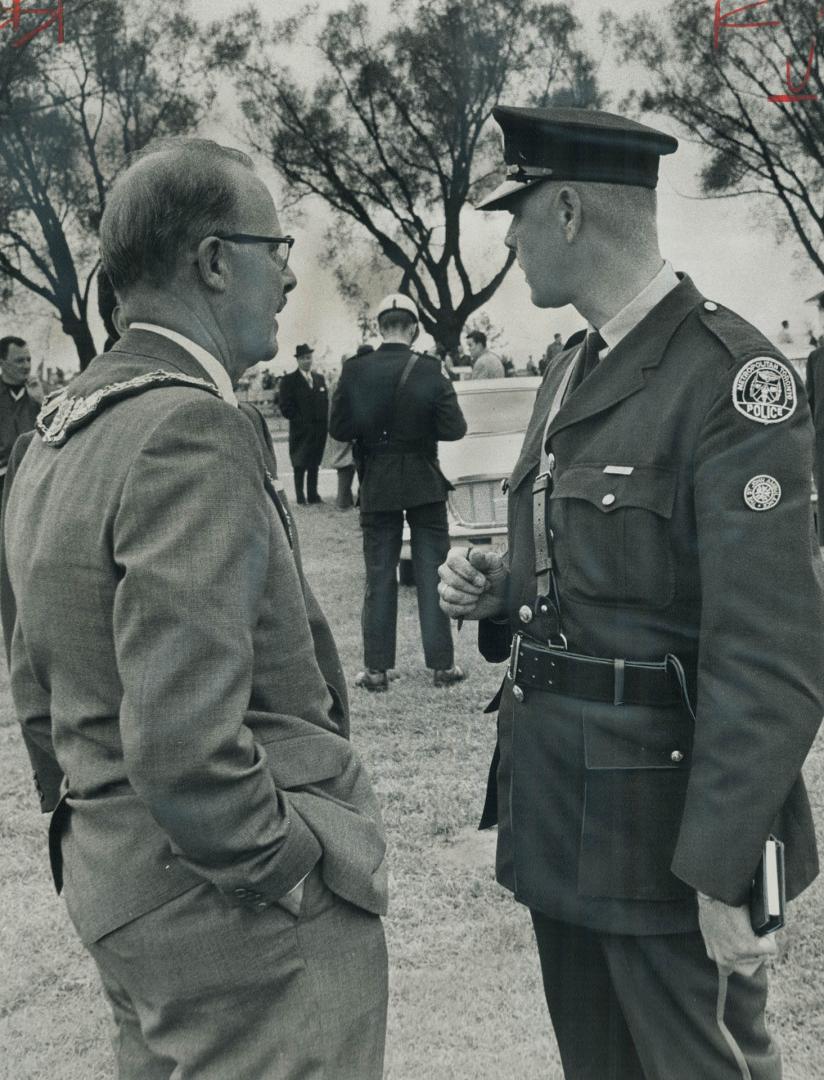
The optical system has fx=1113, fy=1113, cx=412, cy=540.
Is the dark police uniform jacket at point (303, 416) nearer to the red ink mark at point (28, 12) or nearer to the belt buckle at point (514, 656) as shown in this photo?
the red ink mark at point (28, 12)

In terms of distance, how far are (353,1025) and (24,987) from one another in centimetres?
204

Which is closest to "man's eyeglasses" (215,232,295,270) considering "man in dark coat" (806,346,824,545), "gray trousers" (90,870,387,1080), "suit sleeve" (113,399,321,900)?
"suit sleeve" (113,399,321,900)

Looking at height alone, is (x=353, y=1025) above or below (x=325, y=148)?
below

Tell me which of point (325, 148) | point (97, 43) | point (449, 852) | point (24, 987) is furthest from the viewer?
point (325, 148)

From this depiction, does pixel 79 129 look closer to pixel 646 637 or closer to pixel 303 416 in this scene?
pixel 303 416

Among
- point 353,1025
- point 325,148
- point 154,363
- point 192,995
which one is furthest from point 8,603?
point 325,148

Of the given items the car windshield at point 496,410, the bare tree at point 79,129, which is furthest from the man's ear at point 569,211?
the bare tree at point 79,129

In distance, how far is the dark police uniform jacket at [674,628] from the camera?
1672 millimetres

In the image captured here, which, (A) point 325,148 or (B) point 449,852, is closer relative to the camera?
(B) point 449,852

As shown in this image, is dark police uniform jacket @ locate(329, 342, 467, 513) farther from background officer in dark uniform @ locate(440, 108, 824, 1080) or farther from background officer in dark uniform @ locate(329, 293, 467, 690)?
background officer in dark uniform @ locate(440, 108, 824, 1080)

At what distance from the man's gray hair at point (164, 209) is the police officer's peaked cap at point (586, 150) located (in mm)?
617

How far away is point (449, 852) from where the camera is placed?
3980 mm

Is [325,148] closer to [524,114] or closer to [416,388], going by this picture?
[416,388]

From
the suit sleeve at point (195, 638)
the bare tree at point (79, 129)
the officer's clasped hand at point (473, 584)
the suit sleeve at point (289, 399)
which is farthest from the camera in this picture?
the bare tree at point (79, 129)
